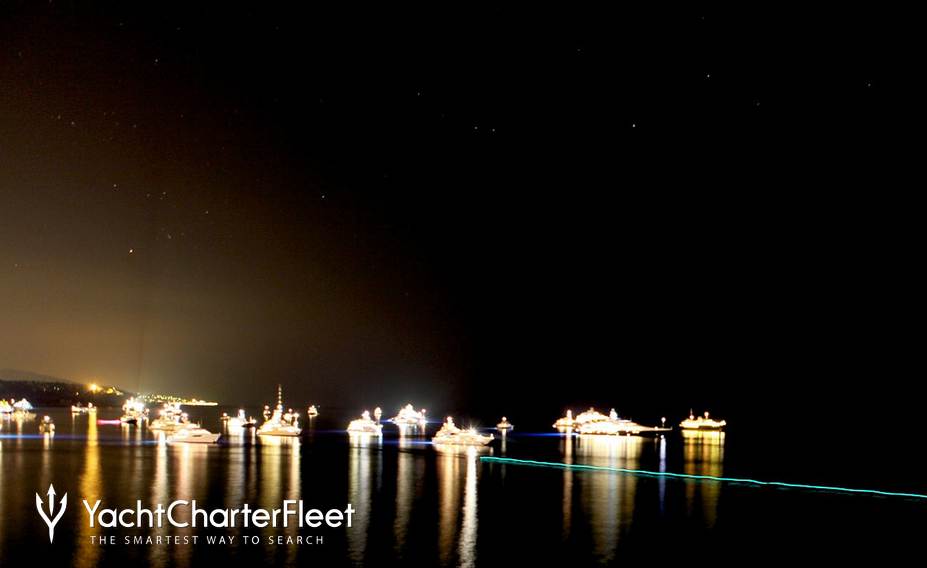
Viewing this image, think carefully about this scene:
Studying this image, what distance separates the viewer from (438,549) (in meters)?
30.8

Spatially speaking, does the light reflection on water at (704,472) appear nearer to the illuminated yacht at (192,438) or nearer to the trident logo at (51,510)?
the trident logo at (51,510)

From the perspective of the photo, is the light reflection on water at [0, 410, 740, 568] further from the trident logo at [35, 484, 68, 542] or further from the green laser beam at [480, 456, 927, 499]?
the green laser beam at [480, 456, 927, 499]

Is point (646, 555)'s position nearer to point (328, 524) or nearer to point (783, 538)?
point (783, 538)

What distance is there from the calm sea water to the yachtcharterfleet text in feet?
2.52

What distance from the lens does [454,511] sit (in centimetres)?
3991

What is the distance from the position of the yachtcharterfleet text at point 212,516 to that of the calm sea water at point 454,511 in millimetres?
768

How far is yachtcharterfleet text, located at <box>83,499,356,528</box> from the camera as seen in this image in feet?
112

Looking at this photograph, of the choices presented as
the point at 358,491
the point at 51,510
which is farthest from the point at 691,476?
the point at 51,510

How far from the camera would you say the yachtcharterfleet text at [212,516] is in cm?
3428

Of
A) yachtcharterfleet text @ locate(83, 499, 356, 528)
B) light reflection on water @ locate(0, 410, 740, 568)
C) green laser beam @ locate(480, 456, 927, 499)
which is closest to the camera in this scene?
light reflection on water @ locate(0, 410, 740, 568)

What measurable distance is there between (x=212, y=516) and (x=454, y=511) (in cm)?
1010

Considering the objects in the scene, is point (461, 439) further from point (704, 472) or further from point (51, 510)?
point (51, 510)

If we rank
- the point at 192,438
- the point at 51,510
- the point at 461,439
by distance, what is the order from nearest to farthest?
1. the point at 51,510
2. the point at 192,438
3. the point at 461,439

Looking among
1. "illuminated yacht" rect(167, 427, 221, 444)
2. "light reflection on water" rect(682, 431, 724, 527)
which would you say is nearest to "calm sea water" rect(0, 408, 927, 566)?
"light reflection on water" rect(682, 431, 724, 527)
